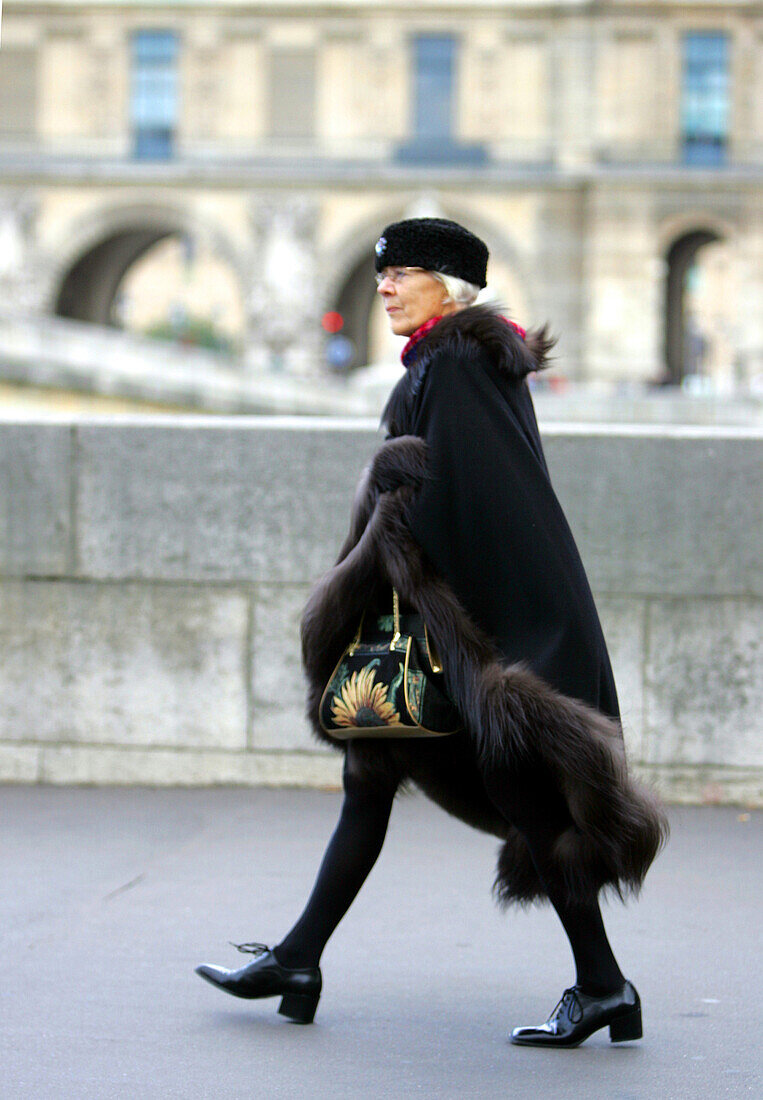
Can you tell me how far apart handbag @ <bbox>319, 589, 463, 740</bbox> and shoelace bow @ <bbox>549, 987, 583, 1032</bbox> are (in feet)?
2.06

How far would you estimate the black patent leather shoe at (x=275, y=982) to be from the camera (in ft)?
13.2

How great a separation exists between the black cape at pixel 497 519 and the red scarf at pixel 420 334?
4cm

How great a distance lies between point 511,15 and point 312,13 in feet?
16.4

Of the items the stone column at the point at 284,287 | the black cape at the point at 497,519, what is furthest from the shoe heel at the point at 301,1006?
the stone column at the point at 284,287

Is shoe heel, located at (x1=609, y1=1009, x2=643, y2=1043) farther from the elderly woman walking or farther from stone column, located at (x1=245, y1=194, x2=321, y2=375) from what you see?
stone column, located at (x1=245, y1=194, x2=321, y2=375)

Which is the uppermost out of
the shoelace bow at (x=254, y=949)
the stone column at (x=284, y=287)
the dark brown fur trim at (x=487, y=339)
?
the stone column at (x=284, y=287)

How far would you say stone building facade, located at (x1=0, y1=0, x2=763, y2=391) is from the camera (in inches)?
1758

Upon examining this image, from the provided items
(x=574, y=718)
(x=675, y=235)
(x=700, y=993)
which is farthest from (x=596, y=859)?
(x=675, y=235)

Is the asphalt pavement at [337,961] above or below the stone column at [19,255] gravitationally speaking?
below

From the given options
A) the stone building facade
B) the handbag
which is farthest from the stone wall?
the stone building facade

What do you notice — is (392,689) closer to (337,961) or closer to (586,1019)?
(586,1019)

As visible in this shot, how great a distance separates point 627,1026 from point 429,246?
5.75 feet

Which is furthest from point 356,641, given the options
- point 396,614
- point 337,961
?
point 337,961

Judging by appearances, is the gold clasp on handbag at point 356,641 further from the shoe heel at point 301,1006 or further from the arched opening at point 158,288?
the arched opening at point 158,288
